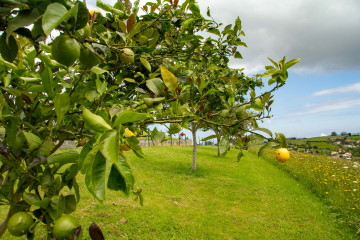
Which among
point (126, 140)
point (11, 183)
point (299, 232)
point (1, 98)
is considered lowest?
point (299, 232)

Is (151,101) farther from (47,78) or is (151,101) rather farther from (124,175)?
(124,175)

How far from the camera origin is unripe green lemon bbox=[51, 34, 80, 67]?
24.4 inches

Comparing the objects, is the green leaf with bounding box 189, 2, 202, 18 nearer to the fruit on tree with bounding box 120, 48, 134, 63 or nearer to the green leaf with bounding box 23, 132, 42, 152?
the fruit on tree with bounding box 120, 48, 134, 63

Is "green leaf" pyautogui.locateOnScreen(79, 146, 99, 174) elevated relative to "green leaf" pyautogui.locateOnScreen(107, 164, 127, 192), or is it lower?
elevated

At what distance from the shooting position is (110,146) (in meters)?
0.45

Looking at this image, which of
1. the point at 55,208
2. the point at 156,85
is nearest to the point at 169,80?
the point at 156,85

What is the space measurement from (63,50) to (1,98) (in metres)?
0.91

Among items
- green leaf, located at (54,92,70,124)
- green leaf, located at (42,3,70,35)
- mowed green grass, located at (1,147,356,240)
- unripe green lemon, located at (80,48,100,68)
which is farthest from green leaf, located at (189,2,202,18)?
mowed green grass, located at (1,147,356,240)

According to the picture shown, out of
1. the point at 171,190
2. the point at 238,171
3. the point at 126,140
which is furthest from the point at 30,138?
the point at 238,171

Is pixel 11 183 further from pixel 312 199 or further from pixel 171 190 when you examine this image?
pixel 312 199

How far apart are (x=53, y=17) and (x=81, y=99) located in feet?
2.76

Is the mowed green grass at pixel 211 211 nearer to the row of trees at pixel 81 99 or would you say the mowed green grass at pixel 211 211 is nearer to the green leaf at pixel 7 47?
the row of trees at pixel 81 99

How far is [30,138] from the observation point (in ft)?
3.16

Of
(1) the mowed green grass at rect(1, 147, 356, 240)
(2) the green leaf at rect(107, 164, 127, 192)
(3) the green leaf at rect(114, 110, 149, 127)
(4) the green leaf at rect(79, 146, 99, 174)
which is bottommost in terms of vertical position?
(1) the mowed green grass at rect(1, 147, 356, 240)
